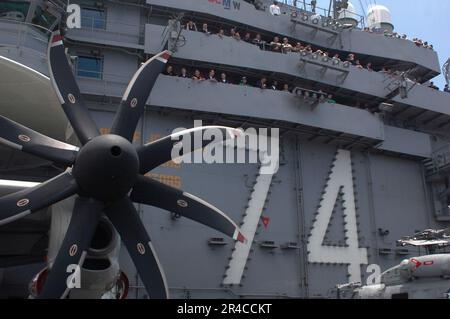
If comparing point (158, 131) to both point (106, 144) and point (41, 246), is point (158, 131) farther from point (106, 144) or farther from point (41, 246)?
point (106, 144)

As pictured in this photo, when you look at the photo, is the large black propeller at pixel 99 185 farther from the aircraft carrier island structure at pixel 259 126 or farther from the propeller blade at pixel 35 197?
the aircraft carrier island structure at pixel 259 126

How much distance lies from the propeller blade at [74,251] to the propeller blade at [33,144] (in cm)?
97

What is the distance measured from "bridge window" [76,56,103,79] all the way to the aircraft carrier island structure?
0.12 ft

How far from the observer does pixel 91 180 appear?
891 cm

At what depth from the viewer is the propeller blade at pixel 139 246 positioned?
9250 mm

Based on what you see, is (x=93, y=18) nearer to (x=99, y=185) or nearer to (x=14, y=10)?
(x=14, y=10)

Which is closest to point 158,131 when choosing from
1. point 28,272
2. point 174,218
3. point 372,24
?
point 174,218

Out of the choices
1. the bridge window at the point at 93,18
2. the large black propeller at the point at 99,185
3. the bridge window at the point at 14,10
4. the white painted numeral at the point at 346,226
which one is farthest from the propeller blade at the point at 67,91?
the white painted numeral at the point at 346,226

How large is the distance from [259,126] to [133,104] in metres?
8.93

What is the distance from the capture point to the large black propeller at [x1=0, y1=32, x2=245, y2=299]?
8.70 metres

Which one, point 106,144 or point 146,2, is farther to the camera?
point 146,2

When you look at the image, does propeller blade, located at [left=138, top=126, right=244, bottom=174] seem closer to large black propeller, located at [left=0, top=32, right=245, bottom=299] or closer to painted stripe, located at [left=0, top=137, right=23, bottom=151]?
large black propeller, located at [left=0, top=32, right=245, bottom=299]

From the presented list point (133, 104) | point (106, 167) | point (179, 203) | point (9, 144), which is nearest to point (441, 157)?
point (179, 203)
